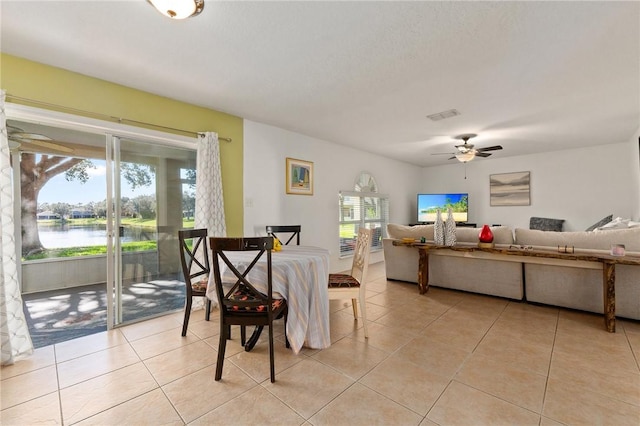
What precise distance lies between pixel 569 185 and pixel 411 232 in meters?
4.12

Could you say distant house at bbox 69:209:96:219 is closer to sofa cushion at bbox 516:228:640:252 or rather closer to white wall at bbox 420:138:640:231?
sofa cushion at bbox 516:228:640:252

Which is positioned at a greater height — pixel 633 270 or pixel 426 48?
pixel 426 48

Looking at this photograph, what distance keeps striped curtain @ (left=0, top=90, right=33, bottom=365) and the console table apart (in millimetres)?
4054

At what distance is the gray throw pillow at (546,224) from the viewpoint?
549 cm

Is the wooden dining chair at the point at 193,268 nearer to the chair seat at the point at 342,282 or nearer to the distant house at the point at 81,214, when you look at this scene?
the chair seat at the point at 342,282

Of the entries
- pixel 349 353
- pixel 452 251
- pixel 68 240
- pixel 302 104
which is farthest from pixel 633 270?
pixel 68 240

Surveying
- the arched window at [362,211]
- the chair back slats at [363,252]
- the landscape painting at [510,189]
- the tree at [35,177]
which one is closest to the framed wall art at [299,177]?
the arched window at [362,211]

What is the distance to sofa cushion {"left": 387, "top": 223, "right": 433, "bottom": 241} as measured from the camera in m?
3.97

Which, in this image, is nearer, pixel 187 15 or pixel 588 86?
pixel 187 15

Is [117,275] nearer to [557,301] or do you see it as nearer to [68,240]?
[68,240]

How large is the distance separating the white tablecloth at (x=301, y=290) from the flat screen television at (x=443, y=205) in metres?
5.36

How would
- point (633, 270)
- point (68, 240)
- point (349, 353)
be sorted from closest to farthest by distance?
point (349, 353) → point (633, 270) → point (68, 240)

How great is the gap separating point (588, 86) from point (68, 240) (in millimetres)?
6944

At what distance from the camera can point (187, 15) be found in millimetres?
1581
